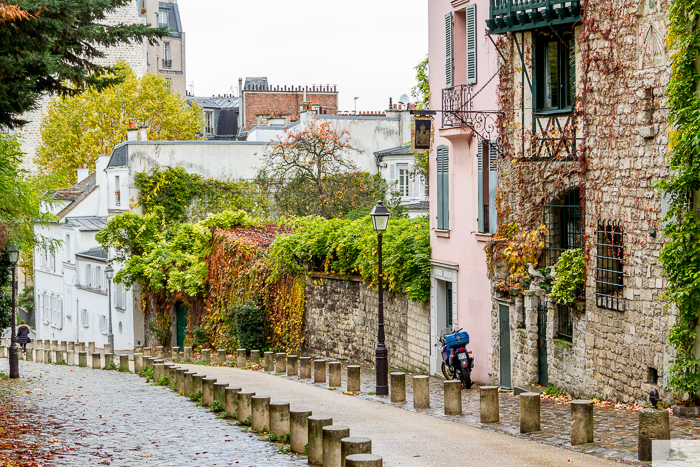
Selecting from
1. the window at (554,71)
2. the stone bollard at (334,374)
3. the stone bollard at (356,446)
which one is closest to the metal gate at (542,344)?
the window at (554,71)

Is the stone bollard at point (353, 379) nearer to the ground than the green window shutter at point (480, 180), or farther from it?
nearer to the ground

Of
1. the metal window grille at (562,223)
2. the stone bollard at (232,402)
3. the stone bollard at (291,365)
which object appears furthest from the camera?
the stone bollard at (291,365)

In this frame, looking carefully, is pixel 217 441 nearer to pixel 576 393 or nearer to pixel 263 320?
pixel 576 393

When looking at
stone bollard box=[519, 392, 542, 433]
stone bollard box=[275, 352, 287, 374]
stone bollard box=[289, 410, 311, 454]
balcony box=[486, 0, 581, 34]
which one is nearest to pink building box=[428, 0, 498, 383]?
balcony box=[486, 0, 581, 34]

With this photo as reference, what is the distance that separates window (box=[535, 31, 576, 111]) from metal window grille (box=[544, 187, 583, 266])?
170 cm

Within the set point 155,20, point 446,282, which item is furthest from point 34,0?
point 155,20

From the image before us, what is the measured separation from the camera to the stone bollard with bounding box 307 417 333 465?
34.1 ft

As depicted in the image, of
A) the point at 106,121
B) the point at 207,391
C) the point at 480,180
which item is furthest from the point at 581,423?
the point at 106,121

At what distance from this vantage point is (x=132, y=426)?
1344 centimetres

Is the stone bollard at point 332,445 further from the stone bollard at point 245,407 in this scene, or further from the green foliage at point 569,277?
the green foliage at point 569,277

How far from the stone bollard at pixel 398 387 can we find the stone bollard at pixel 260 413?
3345 millimetres

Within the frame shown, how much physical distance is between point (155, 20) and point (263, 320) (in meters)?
62.0

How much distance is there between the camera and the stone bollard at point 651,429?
946 centimetres

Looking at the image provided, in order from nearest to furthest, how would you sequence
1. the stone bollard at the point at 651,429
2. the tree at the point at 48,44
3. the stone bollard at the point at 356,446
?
1. the stone bollard at the point at 356,446
2. the stone bollard at the point at 651,429
3. the tree at the point at 48,44
